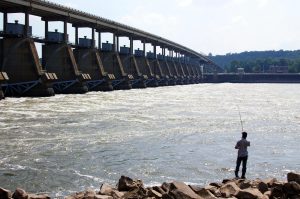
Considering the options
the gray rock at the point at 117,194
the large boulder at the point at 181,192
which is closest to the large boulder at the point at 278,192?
the large boulder at the point at 181,192

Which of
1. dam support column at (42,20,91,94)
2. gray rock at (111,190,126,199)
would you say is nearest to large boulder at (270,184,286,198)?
gray rock at (111,190,126,199)

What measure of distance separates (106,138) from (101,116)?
43.4ft

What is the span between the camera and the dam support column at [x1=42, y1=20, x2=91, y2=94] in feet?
236

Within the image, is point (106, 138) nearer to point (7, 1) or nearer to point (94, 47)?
point (7, 1)

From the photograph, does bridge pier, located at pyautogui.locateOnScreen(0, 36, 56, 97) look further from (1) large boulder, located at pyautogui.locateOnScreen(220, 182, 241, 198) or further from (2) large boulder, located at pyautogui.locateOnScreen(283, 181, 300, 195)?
(2) large boulder, located at pyautogui.locateOnScreen(283, 181, 300, 195)

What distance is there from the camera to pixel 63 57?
73.0m

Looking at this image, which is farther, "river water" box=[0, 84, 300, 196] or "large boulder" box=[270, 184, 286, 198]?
"river water" box=[0, 84, 300, 196]

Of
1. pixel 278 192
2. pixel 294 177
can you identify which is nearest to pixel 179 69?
pixel 294 177

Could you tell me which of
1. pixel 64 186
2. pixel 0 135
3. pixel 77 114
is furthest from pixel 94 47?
pixel 64 186

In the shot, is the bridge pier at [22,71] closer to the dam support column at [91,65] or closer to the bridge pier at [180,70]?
the dam support column at [91,65]

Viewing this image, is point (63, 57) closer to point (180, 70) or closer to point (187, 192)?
point (187, 192)

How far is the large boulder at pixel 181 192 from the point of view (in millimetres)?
10359

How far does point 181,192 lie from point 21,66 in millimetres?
54060

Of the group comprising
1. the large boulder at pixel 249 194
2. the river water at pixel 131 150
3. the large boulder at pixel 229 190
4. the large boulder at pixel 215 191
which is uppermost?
the large boulder at pixel 249 194
